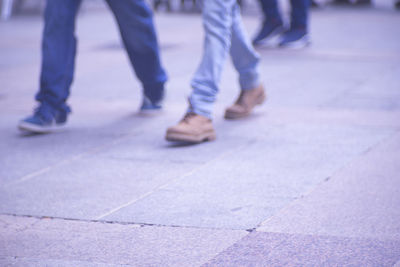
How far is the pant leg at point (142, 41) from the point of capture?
14.4ft

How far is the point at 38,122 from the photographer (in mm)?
4207

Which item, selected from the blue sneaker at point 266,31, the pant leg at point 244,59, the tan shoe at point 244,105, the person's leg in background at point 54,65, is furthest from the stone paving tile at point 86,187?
the blue sneaker at point 266,31

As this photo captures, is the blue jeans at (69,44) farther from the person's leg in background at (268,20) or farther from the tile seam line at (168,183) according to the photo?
the person's leg in background at (268,20)

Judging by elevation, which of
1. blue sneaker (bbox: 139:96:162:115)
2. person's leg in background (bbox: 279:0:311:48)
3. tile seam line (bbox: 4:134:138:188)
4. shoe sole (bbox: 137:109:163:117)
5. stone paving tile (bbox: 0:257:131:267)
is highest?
stone paving tile (bbox: 0:257:131:267)

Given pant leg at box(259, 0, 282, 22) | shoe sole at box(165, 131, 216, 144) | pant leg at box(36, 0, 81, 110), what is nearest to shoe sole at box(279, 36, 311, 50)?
pant leg at box(259, 0, 282, 22)

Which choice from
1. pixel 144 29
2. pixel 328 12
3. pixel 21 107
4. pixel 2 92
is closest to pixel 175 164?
pixel 144 29

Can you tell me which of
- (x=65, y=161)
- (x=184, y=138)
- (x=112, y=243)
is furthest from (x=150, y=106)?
(x=112, y=243)

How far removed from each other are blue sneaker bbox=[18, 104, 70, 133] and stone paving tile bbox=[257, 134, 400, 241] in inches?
67.8

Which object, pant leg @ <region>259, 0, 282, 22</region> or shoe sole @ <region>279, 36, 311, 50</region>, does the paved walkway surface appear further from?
pant leg @ <region>259, 0, 282, 22</region>

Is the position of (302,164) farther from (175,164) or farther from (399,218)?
(399,218)

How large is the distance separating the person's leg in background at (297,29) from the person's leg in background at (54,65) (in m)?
3.97

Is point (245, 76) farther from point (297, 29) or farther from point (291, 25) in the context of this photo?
point (291, 25)

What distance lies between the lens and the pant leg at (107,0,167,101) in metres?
4.39

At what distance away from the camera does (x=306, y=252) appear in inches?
91.4
